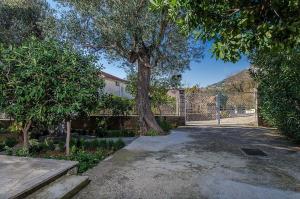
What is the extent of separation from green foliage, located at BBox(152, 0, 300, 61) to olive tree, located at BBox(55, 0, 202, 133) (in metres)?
6.53

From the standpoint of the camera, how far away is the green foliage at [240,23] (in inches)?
123

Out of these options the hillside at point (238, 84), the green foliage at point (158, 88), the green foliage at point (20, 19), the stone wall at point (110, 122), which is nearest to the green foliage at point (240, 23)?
the stone wall at point (110, 122)

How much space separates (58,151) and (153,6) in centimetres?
552

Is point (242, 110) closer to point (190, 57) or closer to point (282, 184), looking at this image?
point (190, 57)

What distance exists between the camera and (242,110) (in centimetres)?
2050

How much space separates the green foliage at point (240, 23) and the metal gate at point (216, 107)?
566 inches

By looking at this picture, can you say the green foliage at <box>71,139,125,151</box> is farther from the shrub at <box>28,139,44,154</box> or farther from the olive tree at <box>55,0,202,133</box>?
the olive tree at <box>55,0,202,133</box>

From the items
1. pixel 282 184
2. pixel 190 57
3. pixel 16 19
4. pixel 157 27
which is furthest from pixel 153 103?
pixel 282 184

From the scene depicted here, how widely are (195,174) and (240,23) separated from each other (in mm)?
3491

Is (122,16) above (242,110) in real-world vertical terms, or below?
above

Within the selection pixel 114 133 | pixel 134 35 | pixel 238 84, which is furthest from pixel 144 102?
pixel 238 84

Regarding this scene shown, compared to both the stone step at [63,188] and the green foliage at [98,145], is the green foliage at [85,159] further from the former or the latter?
the green foliage at [98,145]

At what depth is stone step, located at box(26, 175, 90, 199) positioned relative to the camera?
430 centimetres

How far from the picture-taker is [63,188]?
15.2ft
